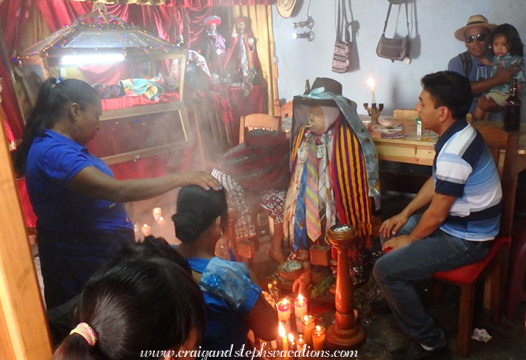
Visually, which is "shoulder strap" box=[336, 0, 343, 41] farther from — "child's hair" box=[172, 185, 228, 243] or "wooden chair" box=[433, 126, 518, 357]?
"child's hair" box=[172, 185, 228, 243]

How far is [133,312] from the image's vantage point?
40.6 inches

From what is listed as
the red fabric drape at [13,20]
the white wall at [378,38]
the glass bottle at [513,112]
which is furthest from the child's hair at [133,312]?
the white wall at [378,38]

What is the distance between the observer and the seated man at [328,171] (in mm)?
3047

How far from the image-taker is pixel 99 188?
1.76m

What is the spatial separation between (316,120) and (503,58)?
84.4 inches

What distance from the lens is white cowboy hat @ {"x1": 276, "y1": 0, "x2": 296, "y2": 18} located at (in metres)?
6.67

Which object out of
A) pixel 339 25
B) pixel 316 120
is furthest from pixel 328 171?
pixel 339 25

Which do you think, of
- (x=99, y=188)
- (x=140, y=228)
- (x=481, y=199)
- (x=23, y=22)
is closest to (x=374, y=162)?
(x=481, y=199)

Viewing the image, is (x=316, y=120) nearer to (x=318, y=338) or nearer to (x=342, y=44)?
(x=318, y=338)

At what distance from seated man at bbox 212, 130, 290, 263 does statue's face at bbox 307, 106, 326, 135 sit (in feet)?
1.46

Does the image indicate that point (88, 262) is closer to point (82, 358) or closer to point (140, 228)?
point (82, 358)

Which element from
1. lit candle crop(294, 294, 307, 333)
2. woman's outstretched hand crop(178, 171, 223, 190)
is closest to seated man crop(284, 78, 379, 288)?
lit candle crop(294, 294, 307, 333)

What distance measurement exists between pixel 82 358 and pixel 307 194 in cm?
243

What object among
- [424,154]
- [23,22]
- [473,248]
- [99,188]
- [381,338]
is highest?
[23,22]
